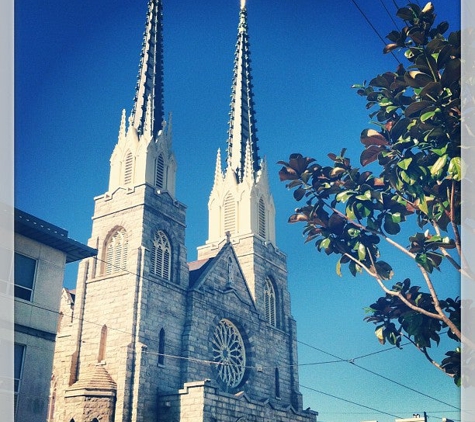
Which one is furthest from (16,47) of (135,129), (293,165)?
(135,129)

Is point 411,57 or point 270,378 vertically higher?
point 411,57

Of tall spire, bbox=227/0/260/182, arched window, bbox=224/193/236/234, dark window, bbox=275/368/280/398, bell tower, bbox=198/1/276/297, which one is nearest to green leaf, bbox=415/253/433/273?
dark window, bbox=275/368/280/398

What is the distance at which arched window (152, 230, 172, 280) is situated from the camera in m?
27.3

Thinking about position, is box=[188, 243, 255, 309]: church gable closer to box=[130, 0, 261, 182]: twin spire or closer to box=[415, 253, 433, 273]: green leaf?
box=[130, 0, 261, 182]: twin spire

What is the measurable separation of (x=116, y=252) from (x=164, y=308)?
11.3 ft

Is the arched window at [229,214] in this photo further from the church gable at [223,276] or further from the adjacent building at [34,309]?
the adjacent building at [34,309]

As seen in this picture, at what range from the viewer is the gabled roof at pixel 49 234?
14.8 m

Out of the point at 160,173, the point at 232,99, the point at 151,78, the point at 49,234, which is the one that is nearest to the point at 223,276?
the point at 160,173

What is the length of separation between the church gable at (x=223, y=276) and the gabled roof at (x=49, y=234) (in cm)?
1120

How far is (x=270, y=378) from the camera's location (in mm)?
30672

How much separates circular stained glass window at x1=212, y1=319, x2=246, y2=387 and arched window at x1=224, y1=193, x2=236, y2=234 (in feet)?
23.3

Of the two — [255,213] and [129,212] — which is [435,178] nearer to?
[129,212]

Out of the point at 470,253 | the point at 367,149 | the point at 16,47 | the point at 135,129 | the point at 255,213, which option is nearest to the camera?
the point at 470,253

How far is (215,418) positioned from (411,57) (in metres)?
19.6
